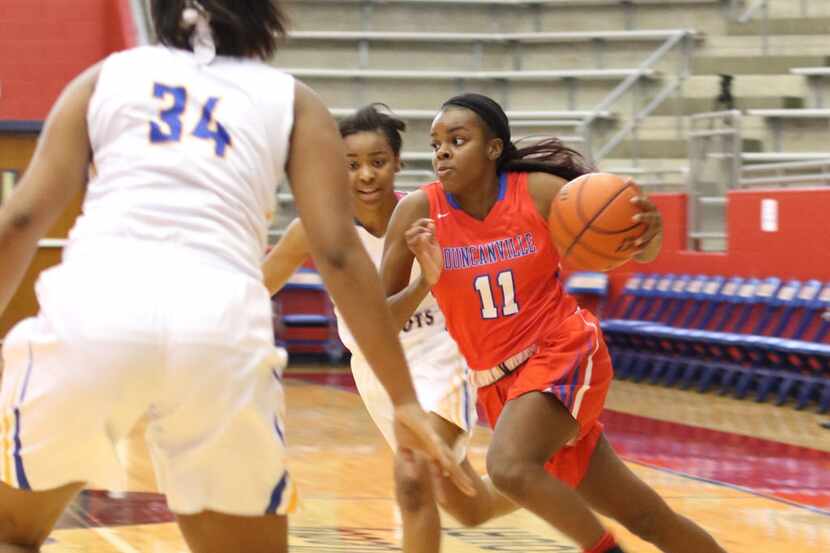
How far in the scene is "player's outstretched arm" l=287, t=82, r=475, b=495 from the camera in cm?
240

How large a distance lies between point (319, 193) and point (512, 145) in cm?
215

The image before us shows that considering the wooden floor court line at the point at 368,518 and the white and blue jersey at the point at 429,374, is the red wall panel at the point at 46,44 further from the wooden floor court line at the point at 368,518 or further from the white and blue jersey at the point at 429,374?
the white and blue jersey at the point at 429,374

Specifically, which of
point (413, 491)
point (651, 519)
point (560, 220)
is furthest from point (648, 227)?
point (413, 491)

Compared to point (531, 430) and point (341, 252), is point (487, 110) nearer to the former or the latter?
point (531, 430)

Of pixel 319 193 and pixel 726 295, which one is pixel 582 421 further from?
pixel 726 295

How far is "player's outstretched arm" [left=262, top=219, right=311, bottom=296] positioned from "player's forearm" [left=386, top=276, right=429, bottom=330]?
0.29 m

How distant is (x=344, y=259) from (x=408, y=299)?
5.54 feet

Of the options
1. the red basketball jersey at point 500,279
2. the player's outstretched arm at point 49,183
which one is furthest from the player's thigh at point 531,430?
the player's outstretched arm at point 49,183

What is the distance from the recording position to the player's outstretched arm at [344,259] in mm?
2396

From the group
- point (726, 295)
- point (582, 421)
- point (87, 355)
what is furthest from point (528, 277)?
point (726, 295)

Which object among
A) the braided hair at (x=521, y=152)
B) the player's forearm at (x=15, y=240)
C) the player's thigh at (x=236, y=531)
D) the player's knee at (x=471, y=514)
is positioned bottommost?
the player's knee at (x=471, y=514)

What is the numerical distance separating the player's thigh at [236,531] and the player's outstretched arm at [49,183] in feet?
1.67

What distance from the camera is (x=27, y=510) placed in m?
2.41

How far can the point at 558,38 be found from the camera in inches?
595
